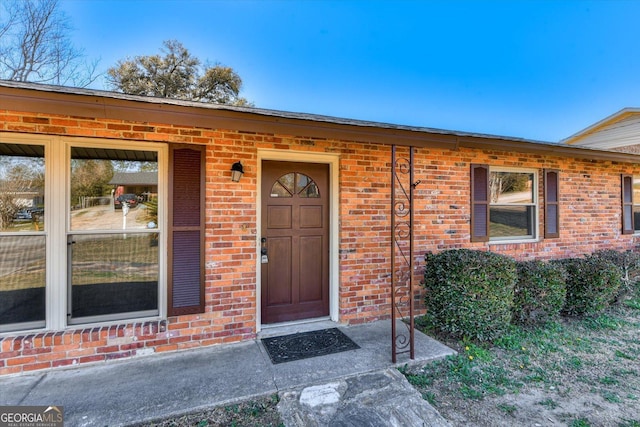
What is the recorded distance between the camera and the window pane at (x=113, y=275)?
3.10 m

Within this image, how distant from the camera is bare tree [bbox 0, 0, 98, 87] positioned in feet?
34.3

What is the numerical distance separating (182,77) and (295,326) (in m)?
14.7

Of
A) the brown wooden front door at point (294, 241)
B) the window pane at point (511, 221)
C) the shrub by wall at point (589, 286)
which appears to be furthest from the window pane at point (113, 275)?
the shrub by wall at point (589, 286)

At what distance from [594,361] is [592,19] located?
522 inches

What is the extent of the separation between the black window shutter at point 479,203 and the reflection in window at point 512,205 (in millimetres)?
162

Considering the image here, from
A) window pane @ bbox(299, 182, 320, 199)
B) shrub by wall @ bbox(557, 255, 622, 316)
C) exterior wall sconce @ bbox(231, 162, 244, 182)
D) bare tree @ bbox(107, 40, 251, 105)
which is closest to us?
exterior wall sconce @ bbox(231, 162, 244, 182)

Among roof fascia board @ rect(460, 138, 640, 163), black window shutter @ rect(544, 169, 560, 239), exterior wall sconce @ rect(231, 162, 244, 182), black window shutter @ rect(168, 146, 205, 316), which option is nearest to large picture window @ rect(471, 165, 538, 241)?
black window shutter @ rect(544, 169, 560, 239)

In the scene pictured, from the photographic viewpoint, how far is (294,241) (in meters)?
4.08

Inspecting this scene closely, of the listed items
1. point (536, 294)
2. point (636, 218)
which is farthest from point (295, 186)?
point (636, 218)

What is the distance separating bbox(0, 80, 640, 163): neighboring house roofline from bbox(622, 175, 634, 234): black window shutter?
4.61m

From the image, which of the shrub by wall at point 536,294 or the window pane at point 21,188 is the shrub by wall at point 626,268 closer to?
the shrub by wall at point 536,294

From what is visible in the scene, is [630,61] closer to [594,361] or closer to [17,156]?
[594,361]

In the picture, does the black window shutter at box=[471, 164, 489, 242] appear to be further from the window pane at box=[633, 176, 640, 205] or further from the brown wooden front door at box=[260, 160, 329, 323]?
the window pane at box=[633, 176, 640, 205]

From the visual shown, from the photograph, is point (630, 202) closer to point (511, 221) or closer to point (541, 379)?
point (511, 221)
